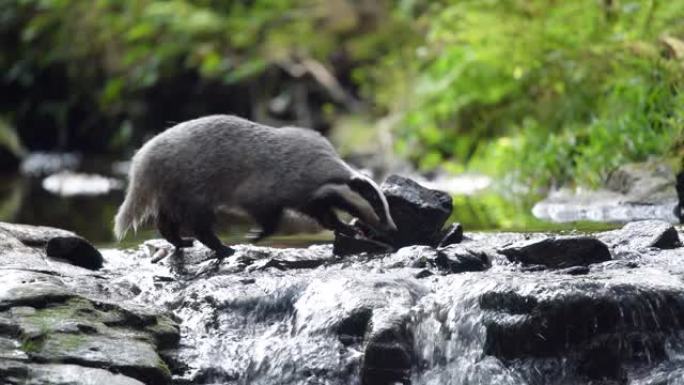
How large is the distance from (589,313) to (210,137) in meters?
2.34

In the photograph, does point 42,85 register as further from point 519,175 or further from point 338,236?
point 338,236

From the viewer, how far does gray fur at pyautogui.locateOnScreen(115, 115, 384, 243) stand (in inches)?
234

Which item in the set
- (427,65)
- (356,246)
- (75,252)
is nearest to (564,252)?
(356,246)

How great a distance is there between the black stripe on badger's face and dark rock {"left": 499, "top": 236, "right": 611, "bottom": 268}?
0.78 metres

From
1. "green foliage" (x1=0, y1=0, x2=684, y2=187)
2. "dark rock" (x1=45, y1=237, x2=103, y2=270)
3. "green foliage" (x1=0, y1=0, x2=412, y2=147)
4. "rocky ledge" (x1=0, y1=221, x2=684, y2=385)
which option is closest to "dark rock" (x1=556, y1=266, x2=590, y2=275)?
"rocky ledge" (x1=0, y1=221, x2=684, y2=385)

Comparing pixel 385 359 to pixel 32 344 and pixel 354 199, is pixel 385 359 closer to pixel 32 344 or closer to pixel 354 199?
pixel 32 344

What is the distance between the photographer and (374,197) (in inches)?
229

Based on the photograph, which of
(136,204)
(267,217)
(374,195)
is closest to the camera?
(374,195)

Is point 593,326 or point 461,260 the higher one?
point 461,260

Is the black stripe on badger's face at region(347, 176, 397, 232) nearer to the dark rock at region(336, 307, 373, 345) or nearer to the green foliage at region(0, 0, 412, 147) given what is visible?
the dark rock at region(336, 307, 373, 345)

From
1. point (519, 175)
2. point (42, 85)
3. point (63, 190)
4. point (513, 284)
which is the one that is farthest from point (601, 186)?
point (42, 85)

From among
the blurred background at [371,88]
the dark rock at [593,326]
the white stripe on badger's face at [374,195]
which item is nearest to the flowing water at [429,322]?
the dark rock at [593,326]

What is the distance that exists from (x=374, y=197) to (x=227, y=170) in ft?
2.52

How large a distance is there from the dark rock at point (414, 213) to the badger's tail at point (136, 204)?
1195 mm
